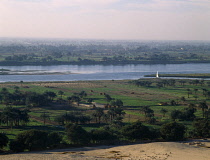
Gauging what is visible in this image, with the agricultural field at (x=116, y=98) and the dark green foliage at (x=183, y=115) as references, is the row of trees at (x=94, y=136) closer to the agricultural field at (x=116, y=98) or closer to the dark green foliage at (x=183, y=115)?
the agricultural field at (x=116, y=98)

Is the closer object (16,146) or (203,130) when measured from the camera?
(16,146)

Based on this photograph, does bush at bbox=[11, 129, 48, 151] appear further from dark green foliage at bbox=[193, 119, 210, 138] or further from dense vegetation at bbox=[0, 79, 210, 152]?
dark green foliage at bbox=[193, 119, 210, 138]

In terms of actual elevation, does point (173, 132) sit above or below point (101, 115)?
above

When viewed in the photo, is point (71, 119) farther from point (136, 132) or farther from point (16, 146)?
point (16, 146)

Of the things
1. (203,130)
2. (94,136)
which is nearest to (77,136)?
(94,136)

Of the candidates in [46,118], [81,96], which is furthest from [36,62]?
[46,118]

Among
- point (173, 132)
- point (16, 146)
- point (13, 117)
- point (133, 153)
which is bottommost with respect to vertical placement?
point (133, 153)

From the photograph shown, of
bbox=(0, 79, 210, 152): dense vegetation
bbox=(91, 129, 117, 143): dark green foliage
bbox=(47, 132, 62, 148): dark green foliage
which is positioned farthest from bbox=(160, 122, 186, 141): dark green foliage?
bbox=(47, 132, 62, 148): dark green foliage

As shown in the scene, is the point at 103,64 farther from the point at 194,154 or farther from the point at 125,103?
the point at 194,154
